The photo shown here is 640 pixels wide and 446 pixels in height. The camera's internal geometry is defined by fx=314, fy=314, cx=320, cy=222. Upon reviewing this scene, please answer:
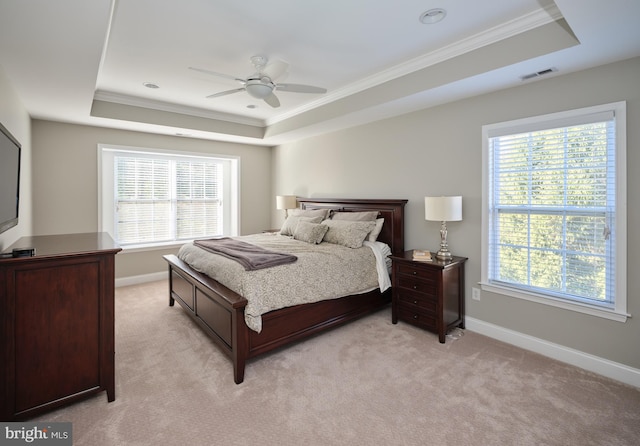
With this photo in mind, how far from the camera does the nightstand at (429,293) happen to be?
3.01 meters

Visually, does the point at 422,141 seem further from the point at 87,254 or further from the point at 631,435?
the point at 87,254

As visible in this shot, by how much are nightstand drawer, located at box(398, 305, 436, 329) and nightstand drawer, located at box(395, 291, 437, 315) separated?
33 mm

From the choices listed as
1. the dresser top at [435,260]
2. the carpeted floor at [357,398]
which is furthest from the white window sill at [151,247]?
the dresser top at [435,260]

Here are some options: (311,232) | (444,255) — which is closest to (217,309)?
(311,232)

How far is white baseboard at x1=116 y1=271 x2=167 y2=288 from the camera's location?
487cm

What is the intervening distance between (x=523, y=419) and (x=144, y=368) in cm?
275

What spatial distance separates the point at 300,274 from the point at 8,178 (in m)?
2.24

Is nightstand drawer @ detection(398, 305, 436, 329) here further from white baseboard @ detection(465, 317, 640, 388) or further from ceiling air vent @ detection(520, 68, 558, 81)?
ceiling air vent @ detection(520, 68, 558, 81)

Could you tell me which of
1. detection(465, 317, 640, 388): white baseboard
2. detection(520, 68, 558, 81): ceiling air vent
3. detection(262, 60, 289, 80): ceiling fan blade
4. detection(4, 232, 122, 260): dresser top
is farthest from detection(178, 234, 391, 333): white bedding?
detection(520, 68, 558, 81): ceiling air vent

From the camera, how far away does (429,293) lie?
3.10m

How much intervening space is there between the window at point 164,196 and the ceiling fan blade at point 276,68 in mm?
3164

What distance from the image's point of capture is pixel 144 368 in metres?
2.55

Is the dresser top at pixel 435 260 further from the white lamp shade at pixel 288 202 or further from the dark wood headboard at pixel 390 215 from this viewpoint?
the white lamp shade at pixel 288 202

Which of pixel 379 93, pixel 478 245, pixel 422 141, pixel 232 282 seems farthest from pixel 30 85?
pixel 478 245
